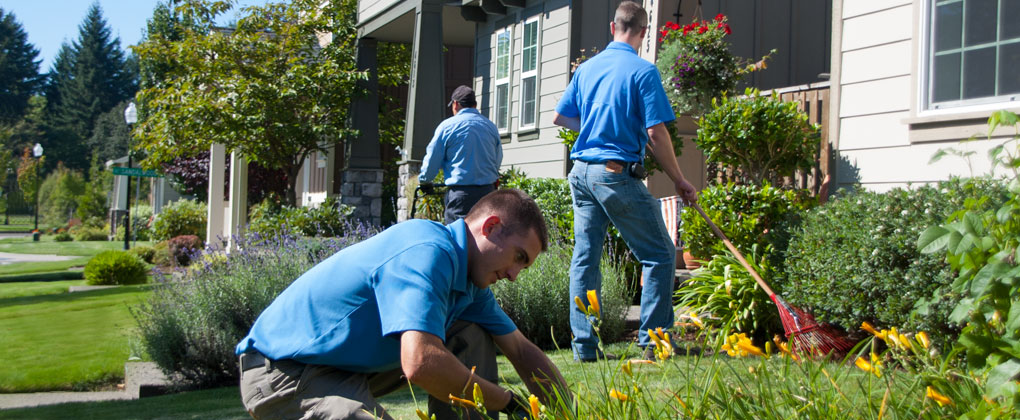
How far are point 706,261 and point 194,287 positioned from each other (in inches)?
154

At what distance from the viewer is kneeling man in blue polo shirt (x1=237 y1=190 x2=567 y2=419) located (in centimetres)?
255

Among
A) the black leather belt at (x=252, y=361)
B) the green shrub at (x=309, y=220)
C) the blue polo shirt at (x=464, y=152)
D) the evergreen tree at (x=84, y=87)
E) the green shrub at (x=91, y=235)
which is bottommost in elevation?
the green shrub at (x=91, y=235)

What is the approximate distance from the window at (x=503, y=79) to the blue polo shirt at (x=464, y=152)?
5453 mm

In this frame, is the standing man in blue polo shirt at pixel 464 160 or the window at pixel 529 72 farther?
the window at pixel 529 72

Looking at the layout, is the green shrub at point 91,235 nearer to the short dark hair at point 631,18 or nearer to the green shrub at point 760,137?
the green shrub at point 760,137

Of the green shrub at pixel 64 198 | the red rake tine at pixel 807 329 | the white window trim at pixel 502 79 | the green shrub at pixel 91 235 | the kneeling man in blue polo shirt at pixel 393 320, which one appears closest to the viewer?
the kneeling man in blue polo shirt at pixel 393 320

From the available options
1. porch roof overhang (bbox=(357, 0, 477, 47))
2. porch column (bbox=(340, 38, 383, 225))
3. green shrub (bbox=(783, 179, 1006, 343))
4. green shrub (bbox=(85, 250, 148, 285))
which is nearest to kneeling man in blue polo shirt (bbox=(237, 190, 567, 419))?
green shrub (bbox=(783, 179, 1006, 343))

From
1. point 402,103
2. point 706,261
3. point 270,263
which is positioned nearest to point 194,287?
point 270,263

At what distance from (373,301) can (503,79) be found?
34.2 ft

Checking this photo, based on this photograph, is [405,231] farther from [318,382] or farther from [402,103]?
[402,103]

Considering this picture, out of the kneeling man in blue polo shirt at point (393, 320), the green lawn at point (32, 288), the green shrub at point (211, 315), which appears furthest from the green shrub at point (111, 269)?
the kneeling man in blue polo shirt at point (393, 320)

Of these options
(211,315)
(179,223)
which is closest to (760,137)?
(211,315)

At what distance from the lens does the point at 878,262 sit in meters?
4.57

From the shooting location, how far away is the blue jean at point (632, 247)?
15.8 feet
